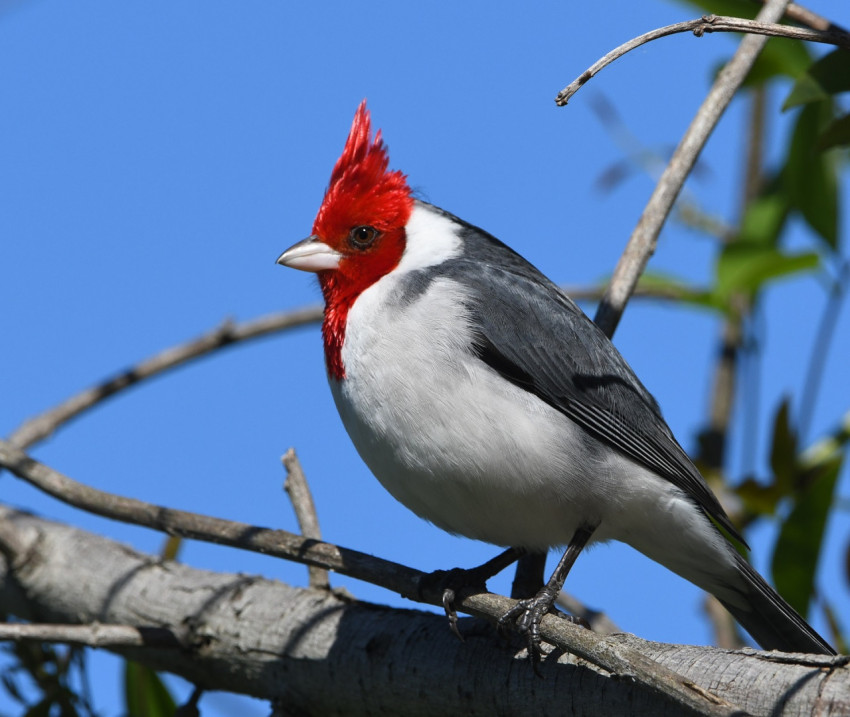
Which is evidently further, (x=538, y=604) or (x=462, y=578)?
Result: (x=462, y=578)

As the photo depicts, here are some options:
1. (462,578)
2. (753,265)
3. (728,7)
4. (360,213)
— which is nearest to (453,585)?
(462,578)

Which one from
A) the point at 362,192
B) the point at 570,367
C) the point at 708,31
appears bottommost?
the point at 570,367

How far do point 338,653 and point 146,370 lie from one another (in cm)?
157

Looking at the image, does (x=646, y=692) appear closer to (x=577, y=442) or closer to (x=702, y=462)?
(x=577, y=442)

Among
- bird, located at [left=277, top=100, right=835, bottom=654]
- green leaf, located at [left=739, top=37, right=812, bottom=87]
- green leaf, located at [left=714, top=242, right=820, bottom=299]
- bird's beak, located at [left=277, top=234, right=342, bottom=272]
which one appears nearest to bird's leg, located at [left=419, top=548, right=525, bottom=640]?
bird, located at [left=277, top=100, right=835, bottom=654]

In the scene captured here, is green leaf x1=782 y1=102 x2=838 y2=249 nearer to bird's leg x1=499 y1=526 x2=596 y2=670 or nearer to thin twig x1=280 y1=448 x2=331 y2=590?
bird's leg x1=499 y1=526 x2=596 y2=670

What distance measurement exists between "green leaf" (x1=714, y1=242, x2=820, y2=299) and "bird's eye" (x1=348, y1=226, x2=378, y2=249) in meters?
1.33

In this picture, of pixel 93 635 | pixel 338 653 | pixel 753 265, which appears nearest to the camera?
pixel 93 635

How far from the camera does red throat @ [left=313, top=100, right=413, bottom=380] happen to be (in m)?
3.80

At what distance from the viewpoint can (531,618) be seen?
294 cm

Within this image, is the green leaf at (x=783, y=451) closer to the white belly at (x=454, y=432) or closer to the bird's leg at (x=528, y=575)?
the white belly at (x=454, y=432)

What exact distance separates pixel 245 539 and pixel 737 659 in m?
1.39

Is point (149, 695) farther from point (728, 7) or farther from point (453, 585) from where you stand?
point (728, 7)

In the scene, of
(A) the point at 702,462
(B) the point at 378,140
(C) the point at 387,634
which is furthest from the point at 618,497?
(B) the point at 378,140
